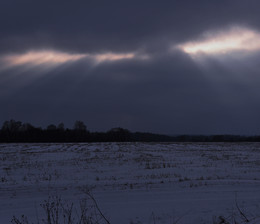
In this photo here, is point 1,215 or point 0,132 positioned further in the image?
point 0,132

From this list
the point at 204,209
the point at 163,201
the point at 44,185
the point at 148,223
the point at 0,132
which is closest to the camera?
the point at 148,223

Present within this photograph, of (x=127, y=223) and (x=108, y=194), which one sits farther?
(x=108, y=194)

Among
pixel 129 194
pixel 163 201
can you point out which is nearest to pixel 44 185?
pixel 129 194

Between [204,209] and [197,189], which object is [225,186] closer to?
[197,189]

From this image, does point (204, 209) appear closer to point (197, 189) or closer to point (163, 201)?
point (163, 201)

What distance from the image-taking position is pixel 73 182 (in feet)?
37.9

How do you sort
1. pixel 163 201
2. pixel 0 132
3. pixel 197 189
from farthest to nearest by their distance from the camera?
pixel 0 132, pixel 197 189, pixel 163 201

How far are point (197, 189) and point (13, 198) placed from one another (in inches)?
250

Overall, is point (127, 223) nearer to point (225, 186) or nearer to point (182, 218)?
point (182, 218)

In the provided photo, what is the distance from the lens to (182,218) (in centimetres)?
620

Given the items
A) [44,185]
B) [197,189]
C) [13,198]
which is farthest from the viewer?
[44,185]

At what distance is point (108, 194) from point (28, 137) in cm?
9655

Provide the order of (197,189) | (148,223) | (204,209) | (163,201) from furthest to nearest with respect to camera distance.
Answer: (197,189) → (163,201) → (204,209) → (148,223)

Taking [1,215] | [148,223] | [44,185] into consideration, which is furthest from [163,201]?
[44,185]
